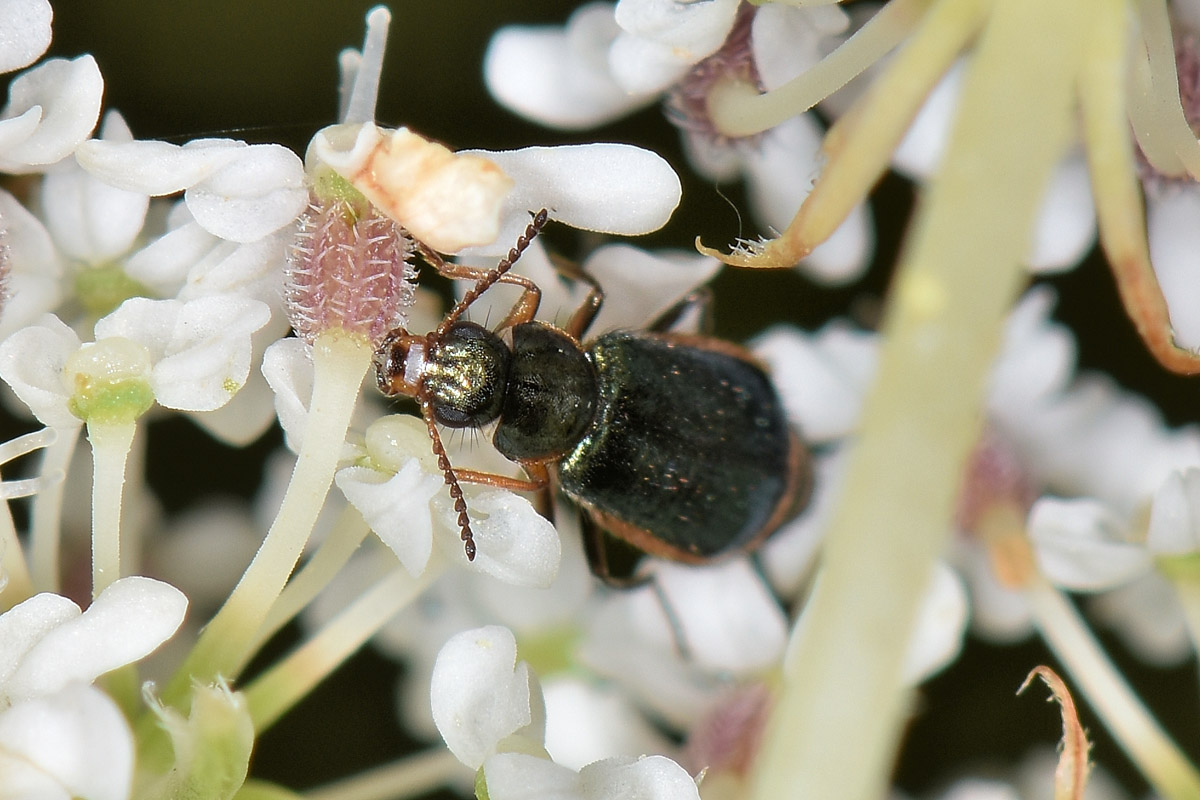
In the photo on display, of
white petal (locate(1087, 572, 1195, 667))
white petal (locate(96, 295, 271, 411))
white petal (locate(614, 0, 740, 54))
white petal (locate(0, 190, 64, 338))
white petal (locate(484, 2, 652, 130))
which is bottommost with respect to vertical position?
white petal (locate(1087, 572, 1195, 667))

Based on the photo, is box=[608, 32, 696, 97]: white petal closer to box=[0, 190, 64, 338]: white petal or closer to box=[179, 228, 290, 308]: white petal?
box=[179, 228, 290, 308]: white petal

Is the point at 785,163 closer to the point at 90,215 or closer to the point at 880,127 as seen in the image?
the point at 880,127

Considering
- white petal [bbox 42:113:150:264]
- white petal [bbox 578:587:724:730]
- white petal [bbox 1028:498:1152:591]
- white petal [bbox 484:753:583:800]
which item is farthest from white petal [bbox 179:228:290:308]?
white petal [bbox 1028:498:1152:591]

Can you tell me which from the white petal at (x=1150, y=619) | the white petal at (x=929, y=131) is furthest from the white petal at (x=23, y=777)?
the white petal at (x=1150, y=619)

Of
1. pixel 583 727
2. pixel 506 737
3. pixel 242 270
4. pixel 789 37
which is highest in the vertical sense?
pixel 789 37

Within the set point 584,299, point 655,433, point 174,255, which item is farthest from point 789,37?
point 174,255

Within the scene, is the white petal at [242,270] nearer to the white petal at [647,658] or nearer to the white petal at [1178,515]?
the white petal at [647,658]
